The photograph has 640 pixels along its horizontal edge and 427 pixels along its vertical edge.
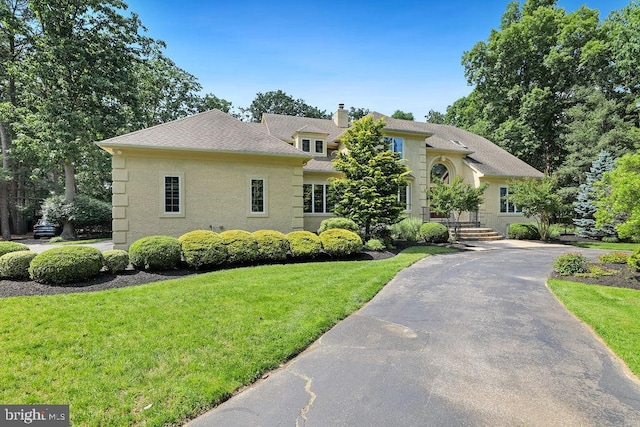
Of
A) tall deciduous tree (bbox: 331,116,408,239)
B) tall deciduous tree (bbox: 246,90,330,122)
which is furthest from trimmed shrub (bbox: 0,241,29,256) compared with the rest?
tall deciduous tree (bbox: 246,90,330,122)

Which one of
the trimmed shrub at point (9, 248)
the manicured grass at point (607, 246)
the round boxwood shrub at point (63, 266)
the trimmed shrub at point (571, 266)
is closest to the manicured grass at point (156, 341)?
the round boxwood shrub at point (63, 266)

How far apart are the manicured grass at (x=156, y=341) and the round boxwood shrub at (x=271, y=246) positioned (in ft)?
9.01

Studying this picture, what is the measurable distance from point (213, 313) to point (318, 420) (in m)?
3.12

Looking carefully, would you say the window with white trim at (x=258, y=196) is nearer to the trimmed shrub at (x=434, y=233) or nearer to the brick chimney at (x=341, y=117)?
the trimmed shrub at (x=434, y=233)

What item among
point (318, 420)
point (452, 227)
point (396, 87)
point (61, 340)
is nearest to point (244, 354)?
point (318, 420)

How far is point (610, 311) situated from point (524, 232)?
1503cm

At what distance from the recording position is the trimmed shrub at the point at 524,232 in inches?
742

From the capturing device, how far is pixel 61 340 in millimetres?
4262

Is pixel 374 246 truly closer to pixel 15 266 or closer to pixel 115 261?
pixel 115 261

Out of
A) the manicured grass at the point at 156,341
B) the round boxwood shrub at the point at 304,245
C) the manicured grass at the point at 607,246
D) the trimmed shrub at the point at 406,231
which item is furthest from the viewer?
the trimmed shrub at the point at 406,231

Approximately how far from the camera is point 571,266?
8.88 meters

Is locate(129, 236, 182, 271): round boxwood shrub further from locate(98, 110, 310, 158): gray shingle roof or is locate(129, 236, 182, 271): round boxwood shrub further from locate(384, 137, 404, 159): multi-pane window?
locate(384, 137, 404, 159): multi-pane window

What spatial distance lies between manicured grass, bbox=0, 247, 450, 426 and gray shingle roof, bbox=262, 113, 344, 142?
45.9 ft

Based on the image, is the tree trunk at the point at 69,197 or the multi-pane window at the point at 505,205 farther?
the multi-pane window at the point at 505,205
